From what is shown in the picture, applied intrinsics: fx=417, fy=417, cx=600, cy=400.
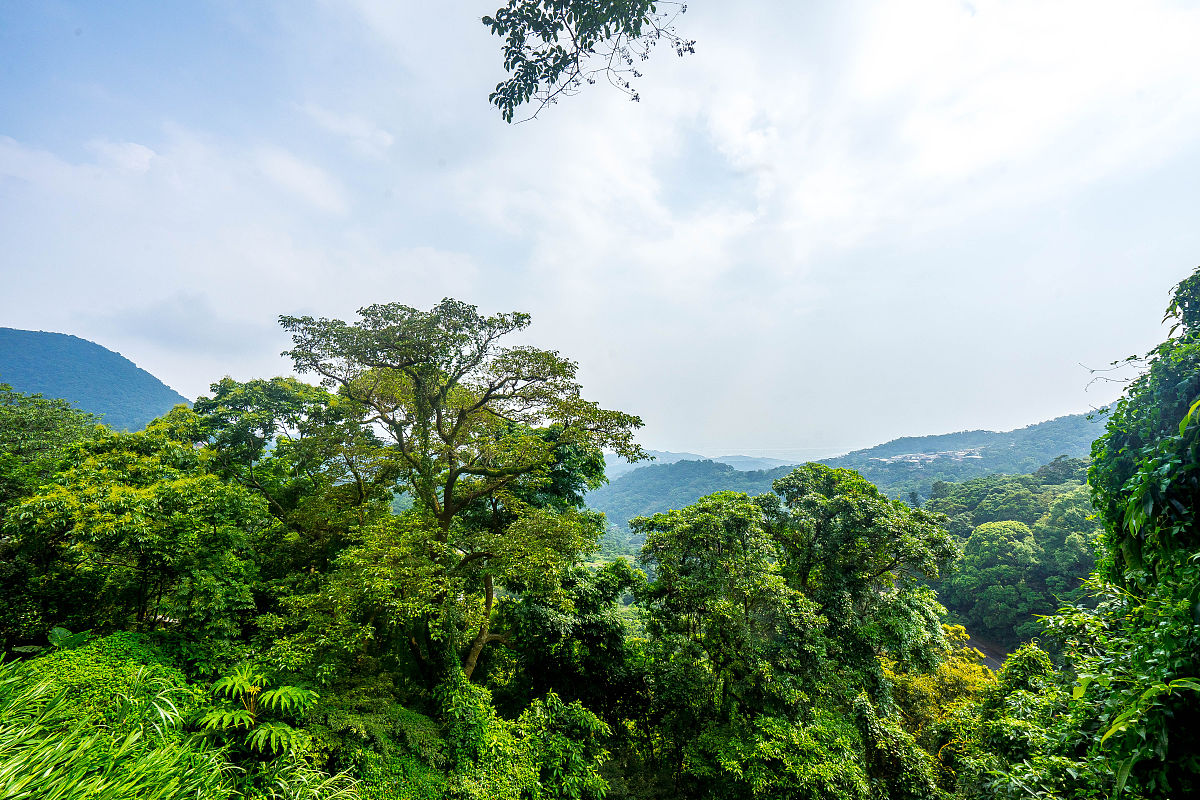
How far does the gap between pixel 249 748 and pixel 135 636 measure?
2.77 meters

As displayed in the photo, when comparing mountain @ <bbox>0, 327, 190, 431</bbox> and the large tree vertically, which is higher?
mountain @ <bbox>0, 327, 190, 431</bbox>

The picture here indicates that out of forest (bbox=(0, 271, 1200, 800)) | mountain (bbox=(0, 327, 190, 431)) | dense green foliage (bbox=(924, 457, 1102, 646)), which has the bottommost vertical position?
dense green foliage (bbox=(924, 457, 1102, 646))

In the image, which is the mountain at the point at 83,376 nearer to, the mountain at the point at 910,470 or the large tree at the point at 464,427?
the large tree at the point at 464,427

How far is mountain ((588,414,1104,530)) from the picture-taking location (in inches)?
3393

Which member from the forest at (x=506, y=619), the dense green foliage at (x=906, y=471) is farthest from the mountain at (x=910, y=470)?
the forest at (x=506, y=619)

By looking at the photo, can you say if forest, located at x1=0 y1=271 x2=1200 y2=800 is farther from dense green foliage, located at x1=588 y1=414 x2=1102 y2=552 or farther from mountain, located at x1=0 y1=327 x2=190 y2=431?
mountain, located at x1=0 y1=327 x2=190 y2=431

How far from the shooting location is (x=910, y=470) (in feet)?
341

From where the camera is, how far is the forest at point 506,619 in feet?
9.12

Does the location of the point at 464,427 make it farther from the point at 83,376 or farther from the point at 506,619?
the point at 83,376

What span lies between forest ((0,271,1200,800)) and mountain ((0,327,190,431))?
101 m

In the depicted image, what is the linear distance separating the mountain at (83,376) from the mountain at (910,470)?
10710 cm

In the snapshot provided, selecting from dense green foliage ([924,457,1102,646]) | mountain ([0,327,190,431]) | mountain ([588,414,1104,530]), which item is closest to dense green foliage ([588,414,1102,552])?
mountain ([588,414,1104,530])

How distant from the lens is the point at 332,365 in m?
9.32

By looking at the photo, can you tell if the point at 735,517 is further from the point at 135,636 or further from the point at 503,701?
the point at 135,636
